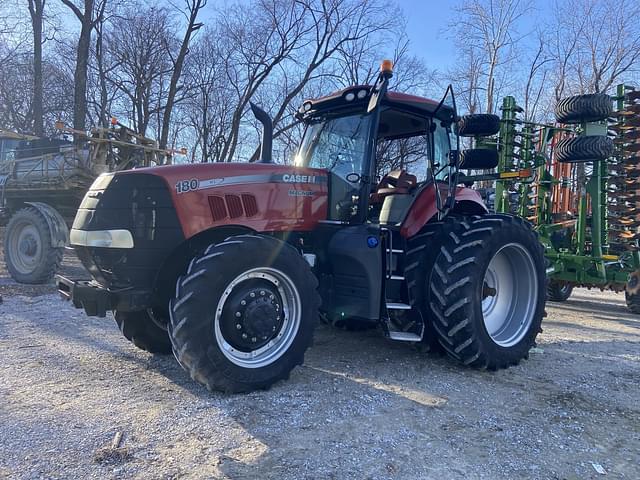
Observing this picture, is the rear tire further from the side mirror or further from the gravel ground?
the side mirror

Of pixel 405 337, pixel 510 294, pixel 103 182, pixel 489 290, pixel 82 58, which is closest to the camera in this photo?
pixel 103 182

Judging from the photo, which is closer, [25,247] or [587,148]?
[587,148]

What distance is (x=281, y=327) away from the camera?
13.6 ft

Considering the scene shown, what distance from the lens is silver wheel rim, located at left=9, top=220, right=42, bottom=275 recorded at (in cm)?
913

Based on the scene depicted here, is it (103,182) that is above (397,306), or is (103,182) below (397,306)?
above

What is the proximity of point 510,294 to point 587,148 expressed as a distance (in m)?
3.41

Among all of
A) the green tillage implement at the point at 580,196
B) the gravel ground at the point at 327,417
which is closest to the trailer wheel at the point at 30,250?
the gravel ground at the point at 327,417

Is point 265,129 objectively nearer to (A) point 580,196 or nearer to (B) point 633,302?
(A) point 580,196

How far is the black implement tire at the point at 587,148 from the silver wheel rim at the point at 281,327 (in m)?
5.53

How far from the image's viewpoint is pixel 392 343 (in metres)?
5.64

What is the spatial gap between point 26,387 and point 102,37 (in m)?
24.1

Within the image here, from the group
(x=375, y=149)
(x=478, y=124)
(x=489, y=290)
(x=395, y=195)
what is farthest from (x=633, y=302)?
(x=375, y=149)

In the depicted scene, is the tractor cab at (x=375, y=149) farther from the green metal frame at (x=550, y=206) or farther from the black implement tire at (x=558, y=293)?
the black implement tire at (x=558, y=293)

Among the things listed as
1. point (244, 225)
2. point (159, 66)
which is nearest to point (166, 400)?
point (244, 225)
